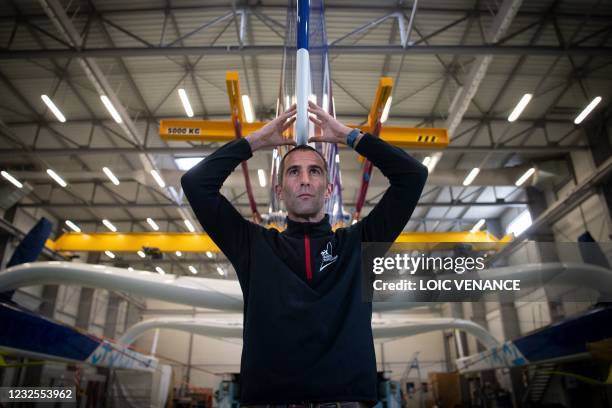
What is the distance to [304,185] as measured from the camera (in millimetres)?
1810

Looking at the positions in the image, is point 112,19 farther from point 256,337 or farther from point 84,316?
point 84,316

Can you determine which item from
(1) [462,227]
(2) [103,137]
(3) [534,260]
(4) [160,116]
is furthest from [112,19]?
(1) [462,227]

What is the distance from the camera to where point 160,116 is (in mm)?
14117

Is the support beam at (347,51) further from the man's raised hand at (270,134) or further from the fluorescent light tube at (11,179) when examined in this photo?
the man's raised hand at (270,134)

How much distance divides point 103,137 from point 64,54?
6323 millimetres

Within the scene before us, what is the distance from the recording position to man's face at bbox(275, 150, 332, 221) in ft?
5.88

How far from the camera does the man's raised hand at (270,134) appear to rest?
1977 mm

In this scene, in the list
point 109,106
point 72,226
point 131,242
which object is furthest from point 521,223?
point 72,226

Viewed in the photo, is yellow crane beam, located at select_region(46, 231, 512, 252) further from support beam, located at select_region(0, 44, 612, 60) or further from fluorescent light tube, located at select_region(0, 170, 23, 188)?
support beam, located at select_region(0, 44, 612, 60)

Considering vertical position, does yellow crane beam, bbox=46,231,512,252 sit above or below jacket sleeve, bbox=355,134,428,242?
above

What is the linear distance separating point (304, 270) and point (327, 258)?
12cm

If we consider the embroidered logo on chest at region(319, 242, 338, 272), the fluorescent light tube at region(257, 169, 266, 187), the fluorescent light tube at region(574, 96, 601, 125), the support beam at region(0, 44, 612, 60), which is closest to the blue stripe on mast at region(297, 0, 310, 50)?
the embroidered logo on chest at region(319, 242, 338, 272)

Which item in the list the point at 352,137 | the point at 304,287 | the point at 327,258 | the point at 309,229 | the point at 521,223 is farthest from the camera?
the point at 521,223

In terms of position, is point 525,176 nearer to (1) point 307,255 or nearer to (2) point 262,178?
(2) point 262,178
